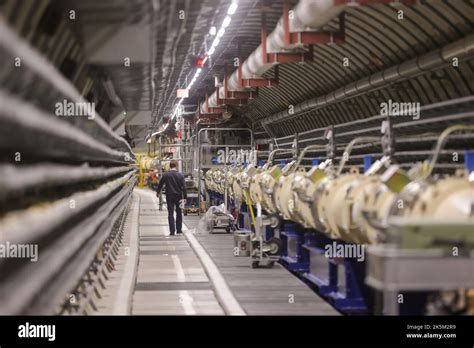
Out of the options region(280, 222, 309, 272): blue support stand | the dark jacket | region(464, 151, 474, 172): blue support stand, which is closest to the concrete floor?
region(280, 222, 309, 272): blue support stand

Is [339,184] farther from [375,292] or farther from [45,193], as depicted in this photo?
[45,193]

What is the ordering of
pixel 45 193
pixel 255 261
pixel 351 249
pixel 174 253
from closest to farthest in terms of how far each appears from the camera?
1. pixel 45 193
2. pixel 351 249
3. pixel 255 261
4. pixel 174 253

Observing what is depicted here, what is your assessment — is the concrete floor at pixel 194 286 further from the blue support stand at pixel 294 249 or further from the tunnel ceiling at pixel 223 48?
the tunnel ceiling at pixel 223 48

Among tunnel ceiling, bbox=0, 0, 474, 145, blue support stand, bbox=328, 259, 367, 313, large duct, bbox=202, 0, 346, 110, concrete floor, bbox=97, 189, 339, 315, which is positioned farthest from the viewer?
large duct, bbox=202, 0, 346, 110

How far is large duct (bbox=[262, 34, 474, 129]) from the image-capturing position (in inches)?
430

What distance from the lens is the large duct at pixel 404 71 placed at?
10934 millimetres

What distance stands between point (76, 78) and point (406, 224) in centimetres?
420

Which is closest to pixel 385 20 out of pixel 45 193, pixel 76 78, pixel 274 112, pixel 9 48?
pixel 76 78

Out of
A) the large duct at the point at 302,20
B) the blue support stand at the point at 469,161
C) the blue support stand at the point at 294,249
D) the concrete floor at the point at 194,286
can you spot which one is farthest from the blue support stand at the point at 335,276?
the large duct at the point at 302,20

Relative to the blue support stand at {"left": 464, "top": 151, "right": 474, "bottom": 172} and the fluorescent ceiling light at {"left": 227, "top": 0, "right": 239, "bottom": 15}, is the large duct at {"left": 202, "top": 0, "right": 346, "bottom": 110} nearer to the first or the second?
the fluorescent ceiling light at {"left": 227, "top": 0, "right": 239, "bottom": 15}

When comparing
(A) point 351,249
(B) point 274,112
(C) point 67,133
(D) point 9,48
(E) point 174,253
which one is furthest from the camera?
(B) point 274,112

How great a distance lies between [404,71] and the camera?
1323 cm

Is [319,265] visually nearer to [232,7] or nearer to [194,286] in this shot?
[194,286]
